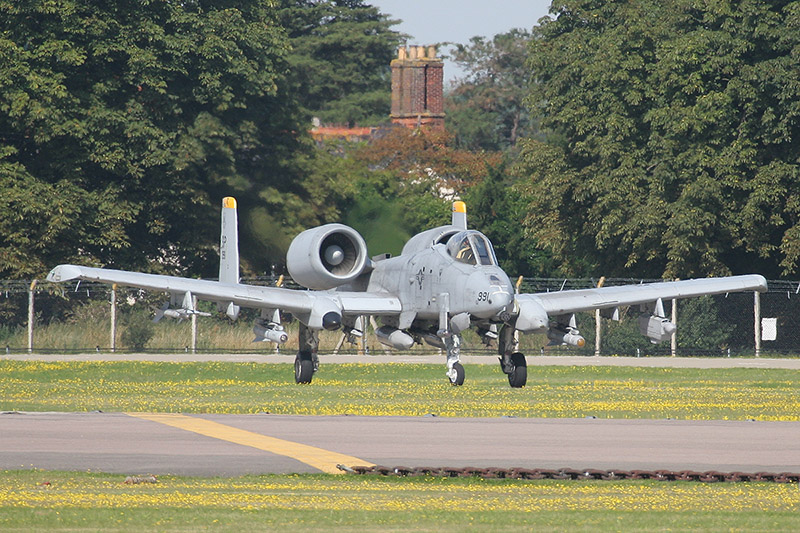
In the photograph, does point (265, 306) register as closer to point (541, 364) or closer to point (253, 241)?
point (541, 364)

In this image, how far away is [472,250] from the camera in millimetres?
28609

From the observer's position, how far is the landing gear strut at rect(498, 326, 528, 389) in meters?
28.8

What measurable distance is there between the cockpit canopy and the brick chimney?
8284cm

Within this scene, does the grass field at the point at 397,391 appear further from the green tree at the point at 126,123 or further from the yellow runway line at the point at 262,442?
the green tree at the point at 126,123

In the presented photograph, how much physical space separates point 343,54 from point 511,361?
94.6 metres

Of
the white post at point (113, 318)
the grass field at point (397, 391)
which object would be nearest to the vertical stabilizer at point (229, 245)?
the grass field at point (397, 391)

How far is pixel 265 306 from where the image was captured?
29.6m

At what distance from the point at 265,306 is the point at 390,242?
4406cm

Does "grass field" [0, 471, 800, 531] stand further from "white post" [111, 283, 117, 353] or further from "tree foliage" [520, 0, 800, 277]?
"tree foliage" [520, 0, 800, 277]

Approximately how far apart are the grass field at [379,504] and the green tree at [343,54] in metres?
103

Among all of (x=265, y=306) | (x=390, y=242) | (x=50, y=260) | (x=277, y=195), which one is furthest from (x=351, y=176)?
(x=265, y=306)

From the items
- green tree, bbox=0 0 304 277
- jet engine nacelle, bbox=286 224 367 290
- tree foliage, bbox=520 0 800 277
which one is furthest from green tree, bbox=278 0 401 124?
jet engine nacelle, bbox=286 224 367 290

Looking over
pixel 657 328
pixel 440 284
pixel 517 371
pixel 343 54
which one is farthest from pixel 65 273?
pixel 343 54

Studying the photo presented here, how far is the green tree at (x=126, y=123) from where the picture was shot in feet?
182
